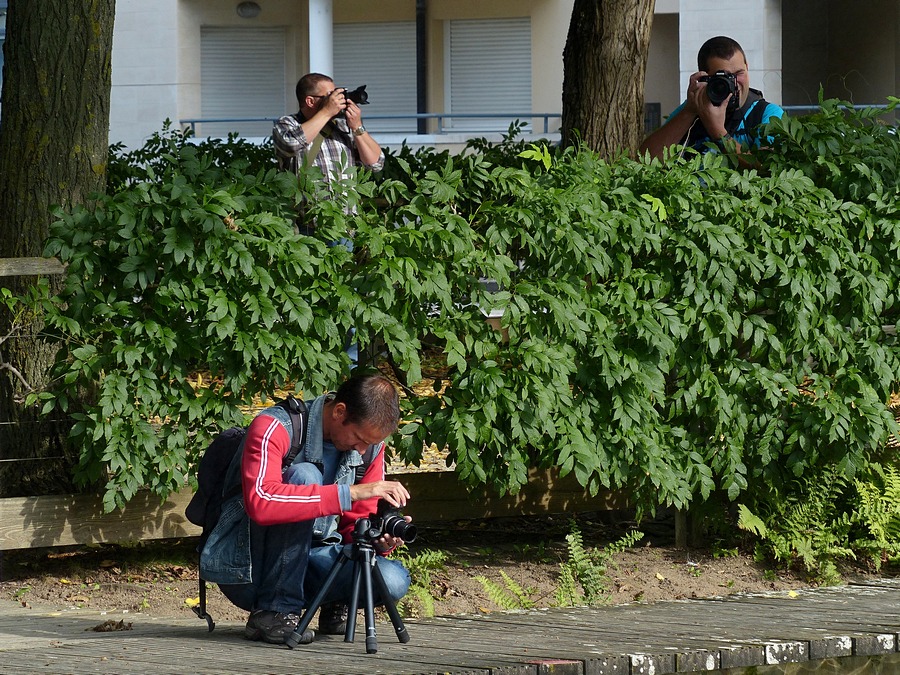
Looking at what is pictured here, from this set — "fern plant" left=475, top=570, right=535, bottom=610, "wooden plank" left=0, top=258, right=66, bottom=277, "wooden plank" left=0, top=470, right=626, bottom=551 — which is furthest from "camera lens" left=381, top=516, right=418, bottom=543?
"wooden plank" left=0, top=258, right=66, bottom=277

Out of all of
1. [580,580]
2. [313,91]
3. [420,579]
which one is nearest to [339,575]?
[420,579]

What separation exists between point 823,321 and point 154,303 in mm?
3490

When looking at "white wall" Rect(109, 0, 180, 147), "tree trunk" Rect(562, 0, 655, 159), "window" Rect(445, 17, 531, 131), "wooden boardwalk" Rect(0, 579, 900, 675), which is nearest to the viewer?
"wooden boardwalk" Rect(0, 579, 900, 675)

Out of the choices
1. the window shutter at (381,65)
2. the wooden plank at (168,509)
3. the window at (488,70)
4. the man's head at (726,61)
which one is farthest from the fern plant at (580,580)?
the window shutter at (381,65)

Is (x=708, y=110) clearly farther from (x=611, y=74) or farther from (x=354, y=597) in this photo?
(x=354, y=597)

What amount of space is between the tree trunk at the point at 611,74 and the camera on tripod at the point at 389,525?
3.95 m

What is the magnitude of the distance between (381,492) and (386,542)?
0.66 ft

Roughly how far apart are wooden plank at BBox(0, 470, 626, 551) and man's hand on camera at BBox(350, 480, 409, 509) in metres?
2.17

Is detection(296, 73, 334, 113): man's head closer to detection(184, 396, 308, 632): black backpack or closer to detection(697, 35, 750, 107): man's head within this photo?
detection(697, 35, 750, 107): man's head

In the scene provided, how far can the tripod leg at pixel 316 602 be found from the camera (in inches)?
191

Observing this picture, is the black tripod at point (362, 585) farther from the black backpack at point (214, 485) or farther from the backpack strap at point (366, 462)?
the black backpack at point (214, 485)

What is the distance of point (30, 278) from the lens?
6.60 m

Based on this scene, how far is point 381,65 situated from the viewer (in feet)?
76.9

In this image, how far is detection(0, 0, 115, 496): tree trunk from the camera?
670cm
